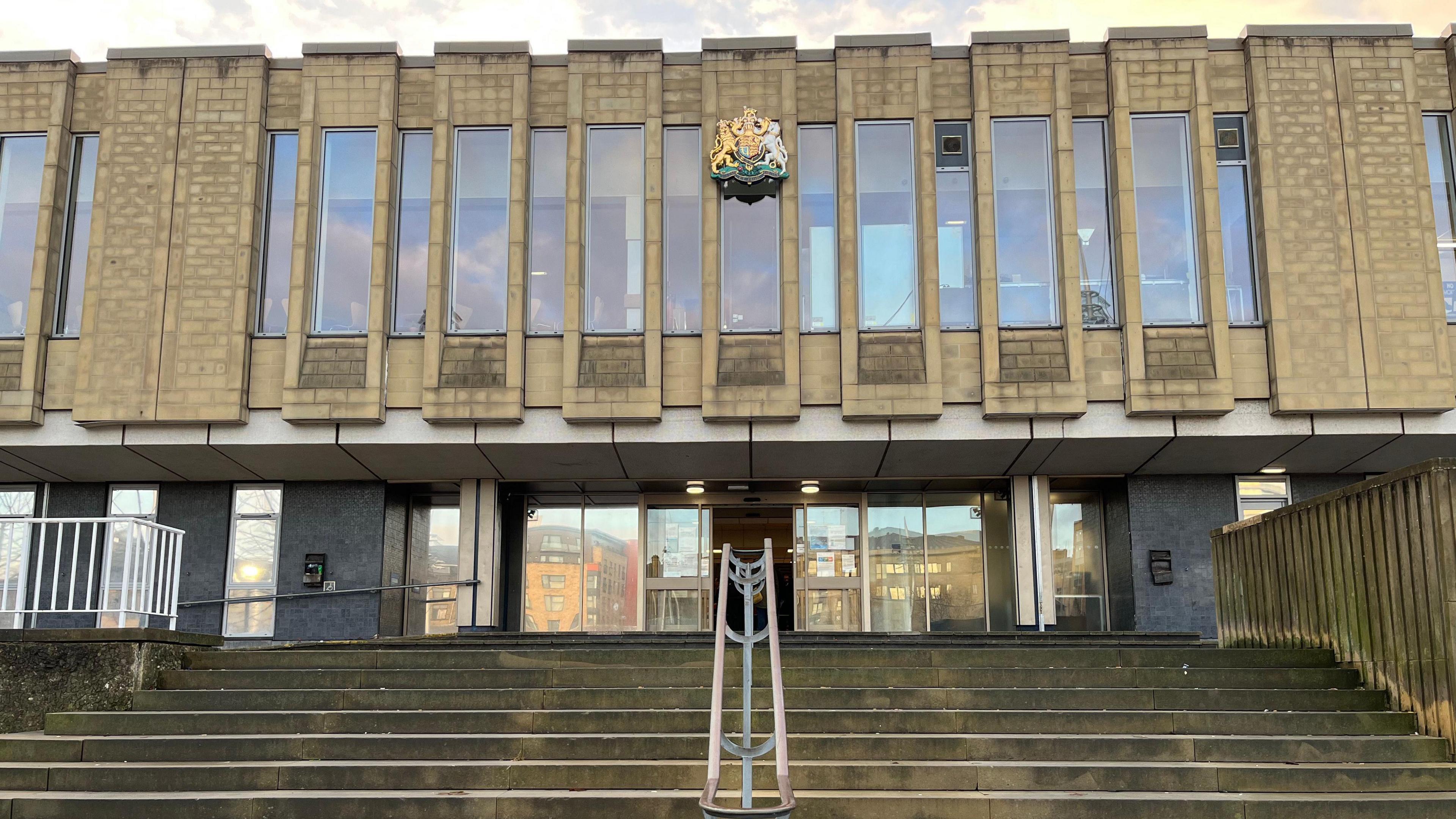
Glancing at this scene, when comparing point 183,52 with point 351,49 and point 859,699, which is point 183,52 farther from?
point 859,699

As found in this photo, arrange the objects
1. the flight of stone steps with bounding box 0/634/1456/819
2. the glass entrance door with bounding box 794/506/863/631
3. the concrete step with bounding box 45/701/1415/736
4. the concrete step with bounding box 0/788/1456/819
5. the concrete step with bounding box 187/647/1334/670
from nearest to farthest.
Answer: the concrete step with bounding box 0/788/1456/819
the flight of stone steps with bounding box 0/634/1456/819
the concrete step with bounding box 45/701/1415/736
the concrete step with bounding box 187/647/1334/670
the glass entrance door with bounding box 794/506/863/631

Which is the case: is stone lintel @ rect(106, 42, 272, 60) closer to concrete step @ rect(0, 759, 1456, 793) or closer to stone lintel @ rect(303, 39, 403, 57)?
stone lintel @ rect(303, 39, 403, 57)

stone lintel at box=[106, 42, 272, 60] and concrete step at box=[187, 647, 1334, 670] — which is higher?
stone lintel at box=[106, 42, 272, 60]

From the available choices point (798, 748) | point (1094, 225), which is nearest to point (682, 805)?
point (798, 748)

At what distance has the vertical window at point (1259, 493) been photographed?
1603 cm

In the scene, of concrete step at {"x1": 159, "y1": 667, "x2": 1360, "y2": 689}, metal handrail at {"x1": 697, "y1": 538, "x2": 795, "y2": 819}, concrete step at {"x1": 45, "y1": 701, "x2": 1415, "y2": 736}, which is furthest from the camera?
concrete step at {"x1": 159, "y1": 667, "x2": 1360, "y2": 689}

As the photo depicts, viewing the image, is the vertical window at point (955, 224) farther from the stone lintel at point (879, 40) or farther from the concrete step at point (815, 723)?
the concrete step at point (815, 723)

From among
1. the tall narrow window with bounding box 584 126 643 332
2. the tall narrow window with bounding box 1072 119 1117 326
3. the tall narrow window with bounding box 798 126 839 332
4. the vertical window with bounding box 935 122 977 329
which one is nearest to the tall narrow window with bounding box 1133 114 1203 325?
the tall narrow window with bounding box 1072 119 1117 326

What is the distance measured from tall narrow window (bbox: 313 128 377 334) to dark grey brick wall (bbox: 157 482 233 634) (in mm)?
3171

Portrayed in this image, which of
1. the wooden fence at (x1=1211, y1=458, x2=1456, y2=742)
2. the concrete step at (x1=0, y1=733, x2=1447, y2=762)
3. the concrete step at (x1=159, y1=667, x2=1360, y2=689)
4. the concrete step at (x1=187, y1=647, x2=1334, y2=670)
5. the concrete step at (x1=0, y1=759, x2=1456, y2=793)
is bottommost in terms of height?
the concrete step at (x1=0, y1=759, x2=1456, y2=793)

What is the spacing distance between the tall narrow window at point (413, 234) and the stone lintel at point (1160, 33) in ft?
28.3

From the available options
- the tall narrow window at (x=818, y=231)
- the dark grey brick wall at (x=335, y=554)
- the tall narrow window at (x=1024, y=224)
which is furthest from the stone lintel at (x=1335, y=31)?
the dark grey brick wall at (x=335, y=554)

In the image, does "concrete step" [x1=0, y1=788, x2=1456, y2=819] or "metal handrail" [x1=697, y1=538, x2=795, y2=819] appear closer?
"metal handrail" [x1=697, y1=538, x2=795, y2=819]

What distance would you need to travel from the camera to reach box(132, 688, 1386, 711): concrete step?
8.58m
